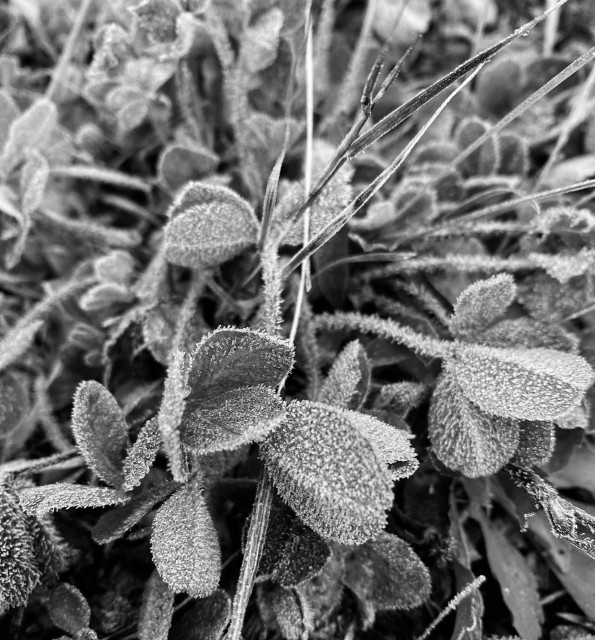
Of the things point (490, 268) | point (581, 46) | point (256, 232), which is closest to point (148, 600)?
point (256, 232)

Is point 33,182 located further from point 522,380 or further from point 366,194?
point 522,380

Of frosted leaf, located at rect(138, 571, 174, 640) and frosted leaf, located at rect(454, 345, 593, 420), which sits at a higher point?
frosted leaf, located at rect(454, 345, 593, 420)

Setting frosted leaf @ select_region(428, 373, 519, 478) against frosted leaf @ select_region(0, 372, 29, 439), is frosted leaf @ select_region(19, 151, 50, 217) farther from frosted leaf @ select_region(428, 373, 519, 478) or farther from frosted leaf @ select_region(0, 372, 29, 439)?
frosted leaf @ select_region(428, 373, 519, 478)

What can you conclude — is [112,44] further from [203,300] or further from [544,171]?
[544,171]

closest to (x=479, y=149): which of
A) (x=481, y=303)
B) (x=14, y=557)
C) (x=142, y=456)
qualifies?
(x=481, y=303)

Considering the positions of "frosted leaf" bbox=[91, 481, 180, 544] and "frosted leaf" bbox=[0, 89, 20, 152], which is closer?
"frosted leaf" bbox=[91, 481, 180, 544]

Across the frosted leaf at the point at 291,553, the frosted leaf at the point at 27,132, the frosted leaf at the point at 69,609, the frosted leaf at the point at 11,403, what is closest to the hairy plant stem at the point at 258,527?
the frosted leaf at the point at 291,553

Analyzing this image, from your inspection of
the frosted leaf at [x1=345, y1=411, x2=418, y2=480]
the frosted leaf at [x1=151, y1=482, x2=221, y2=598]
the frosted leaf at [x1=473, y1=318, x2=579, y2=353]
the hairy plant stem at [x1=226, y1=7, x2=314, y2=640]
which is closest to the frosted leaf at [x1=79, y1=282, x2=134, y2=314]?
the hairy plant stem at [x1=226, y1=7, x2=314, y2=640]
